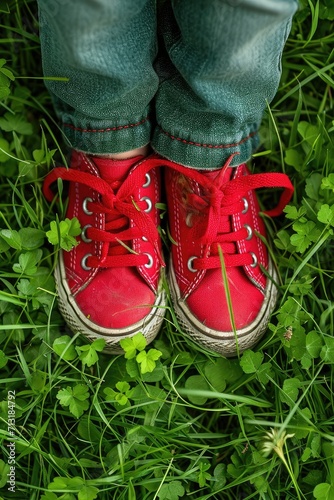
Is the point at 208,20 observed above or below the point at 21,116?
above

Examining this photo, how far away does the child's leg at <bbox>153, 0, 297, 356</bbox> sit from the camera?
0.93 m

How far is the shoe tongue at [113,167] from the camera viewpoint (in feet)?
4.04

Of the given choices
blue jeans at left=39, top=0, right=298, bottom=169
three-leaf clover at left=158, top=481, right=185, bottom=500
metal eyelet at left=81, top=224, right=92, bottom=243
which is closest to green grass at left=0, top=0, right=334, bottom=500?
three-leaf clover at left=158, top=481, right=185, bottom=500

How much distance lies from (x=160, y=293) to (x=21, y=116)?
1.89 ft

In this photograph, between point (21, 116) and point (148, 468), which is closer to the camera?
point (148, 468)

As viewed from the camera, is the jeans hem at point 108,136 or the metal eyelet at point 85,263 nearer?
the jeans hem at point 108,136

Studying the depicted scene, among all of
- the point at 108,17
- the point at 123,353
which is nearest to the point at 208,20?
the point at 108,17

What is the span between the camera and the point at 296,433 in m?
1.20

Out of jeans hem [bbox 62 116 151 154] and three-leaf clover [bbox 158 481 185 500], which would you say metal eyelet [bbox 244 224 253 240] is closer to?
jeans hem [bbox 62 116 151 154]

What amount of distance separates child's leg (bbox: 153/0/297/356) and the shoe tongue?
0.07 meters

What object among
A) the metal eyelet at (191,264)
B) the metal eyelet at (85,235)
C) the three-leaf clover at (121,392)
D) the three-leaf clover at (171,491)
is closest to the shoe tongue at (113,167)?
the metal eyelet at (85,235)

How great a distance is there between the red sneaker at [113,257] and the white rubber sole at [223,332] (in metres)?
0.04

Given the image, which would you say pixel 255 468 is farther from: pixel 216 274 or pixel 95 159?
pixel 95 159

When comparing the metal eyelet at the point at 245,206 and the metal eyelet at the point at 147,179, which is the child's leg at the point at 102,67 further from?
the metal eyelet at the point at 245,206
